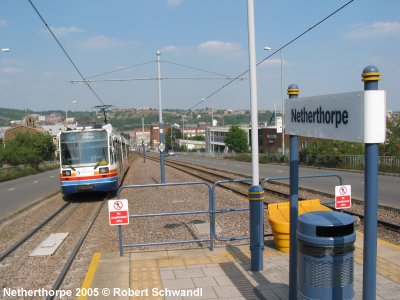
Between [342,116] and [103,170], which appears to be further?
[103,170]

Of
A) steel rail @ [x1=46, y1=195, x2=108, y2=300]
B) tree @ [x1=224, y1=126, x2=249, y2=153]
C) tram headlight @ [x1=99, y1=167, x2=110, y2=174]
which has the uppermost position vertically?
tram headlight @ [x1=99, y1=167, x2=110, y2=174]

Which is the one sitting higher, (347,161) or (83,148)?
(83,148)

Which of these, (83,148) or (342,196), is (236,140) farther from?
(342,196)

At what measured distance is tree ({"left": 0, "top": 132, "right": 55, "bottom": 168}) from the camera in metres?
49.6

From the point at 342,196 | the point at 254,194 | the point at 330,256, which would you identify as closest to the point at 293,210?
the point at 330,256

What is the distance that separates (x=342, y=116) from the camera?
154 inches

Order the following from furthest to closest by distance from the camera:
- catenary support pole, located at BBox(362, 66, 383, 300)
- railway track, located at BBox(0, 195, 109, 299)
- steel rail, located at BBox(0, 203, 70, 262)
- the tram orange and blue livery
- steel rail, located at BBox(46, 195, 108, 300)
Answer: the tram orange and blue livery < steel rail, located at BBox(0, 203, 70, 262) < railway track, located at BBox(0, 195, 109, 299) < steel rail, located at BBox(46, 195, 108, 300) < catenary support pole, located at BBox(362, 66, 383, 300)

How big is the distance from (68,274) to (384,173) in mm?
23542

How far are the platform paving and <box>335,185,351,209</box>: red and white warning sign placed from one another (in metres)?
0.71

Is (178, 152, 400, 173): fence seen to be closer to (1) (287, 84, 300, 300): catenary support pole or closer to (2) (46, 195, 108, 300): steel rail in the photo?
(2) (46, 195, 108, 300): steel rail

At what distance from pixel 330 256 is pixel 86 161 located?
1414 cm

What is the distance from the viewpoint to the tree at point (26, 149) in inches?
1954

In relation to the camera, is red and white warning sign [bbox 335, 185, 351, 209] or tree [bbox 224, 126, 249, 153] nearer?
red and white warning sign [bbox 335, 185, 351, 209]

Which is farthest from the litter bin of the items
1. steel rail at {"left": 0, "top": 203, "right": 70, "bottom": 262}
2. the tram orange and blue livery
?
the tram orange and blue livery
